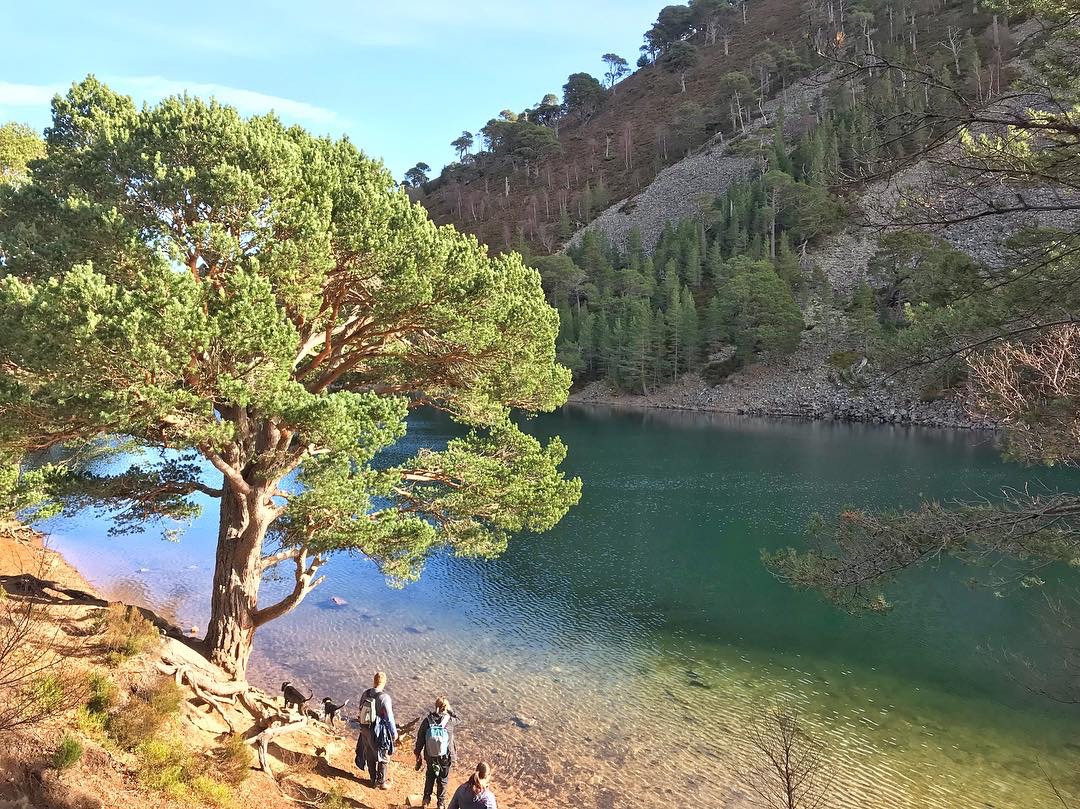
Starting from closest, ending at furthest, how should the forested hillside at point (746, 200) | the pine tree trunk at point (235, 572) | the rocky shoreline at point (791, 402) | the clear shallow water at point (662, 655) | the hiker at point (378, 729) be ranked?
the forested hillside at point (746, 200) → the hiker at point (378, 729) → the pine tree trunk at point (235, 572) → the clear shallow water at point (662, 655) → the rocky shoreline at point (791, 402)

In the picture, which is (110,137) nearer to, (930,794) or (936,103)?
(936,103)

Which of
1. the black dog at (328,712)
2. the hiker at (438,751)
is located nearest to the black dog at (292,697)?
the black dog at (328,712)

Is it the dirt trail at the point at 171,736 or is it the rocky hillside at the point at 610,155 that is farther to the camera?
the rocky hillside at the point at 610,155

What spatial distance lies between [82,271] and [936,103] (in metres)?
9.67

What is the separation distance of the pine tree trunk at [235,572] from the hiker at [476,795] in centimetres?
570

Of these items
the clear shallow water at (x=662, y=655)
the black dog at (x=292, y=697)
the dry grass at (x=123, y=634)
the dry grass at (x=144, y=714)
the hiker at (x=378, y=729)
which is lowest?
the clear shallow water at (x=662, y=655)

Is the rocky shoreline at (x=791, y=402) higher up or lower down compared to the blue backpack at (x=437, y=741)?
higher up

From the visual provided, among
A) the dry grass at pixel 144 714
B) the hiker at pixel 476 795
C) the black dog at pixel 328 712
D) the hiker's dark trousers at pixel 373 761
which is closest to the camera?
the dry grass at pixel 144 714

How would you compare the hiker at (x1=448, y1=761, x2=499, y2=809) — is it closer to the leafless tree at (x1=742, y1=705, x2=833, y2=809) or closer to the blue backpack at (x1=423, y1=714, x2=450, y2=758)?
the blue backpack at (x1=423, y1=714, x2=450, y2=758)

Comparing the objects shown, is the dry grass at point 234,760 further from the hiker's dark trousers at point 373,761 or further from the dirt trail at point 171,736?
the hiker's dark trousers at point 373,761

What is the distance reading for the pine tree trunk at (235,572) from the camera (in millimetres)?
11172

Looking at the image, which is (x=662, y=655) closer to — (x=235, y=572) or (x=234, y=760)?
(x=235, y=572)

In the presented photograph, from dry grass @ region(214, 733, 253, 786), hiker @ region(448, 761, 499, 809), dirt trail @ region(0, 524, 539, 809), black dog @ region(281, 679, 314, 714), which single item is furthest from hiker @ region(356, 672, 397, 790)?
black dog @ region(281, 679, 314, 714)

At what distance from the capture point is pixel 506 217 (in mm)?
134875
